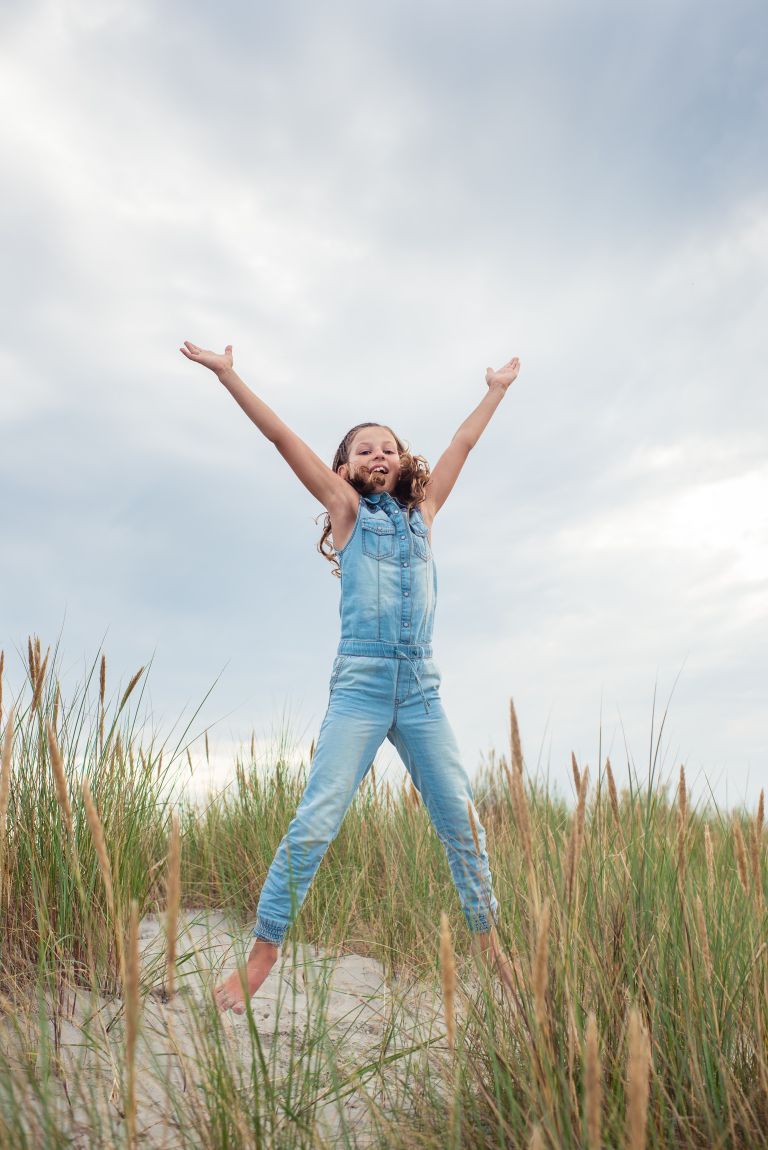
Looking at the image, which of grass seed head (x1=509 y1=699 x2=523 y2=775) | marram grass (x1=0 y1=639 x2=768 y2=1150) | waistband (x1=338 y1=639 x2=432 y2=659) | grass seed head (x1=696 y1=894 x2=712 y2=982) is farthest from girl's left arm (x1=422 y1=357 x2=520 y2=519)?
grass seed head (x1=509 y1=699 x2=523 y2=775)

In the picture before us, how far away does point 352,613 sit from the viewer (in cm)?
354

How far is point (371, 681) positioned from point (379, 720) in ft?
0.48

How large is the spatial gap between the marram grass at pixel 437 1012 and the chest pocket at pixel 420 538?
1.23 m

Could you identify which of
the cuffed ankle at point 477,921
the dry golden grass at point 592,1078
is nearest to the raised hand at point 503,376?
the cuffed ankle at point 477,921

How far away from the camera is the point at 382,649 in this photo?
3.45 meters

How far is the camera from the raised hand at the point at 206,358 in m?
3.61

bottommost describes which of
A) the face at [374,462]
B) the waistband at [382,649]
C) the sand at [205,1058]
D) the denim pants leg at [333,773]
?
the sand at [205,1058]

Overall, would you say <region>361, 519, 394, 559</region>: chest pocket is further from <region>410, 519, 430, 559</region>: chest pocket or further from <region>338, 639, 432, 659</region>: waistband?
<region>338, 639, 432, 659</region>: waistband

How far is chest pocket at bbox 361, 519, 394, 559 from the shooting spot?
3.62 m

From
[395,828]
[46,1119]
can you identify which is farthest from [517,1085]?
[395,828]

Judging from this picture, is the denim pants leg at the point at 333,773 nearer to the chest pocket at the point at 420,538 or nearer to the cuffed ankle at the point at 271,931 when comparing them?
the cuffed ankle at the point at 271,931

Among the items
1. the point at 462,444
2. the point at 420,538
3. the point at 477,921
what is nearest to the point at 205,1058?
the point at 477,921

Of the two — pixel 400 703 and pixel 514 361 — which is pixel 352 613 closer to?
pixel 400 703

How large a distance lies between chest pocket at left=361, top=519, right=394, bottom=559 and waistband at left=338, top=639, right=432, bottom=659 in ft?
1.16
